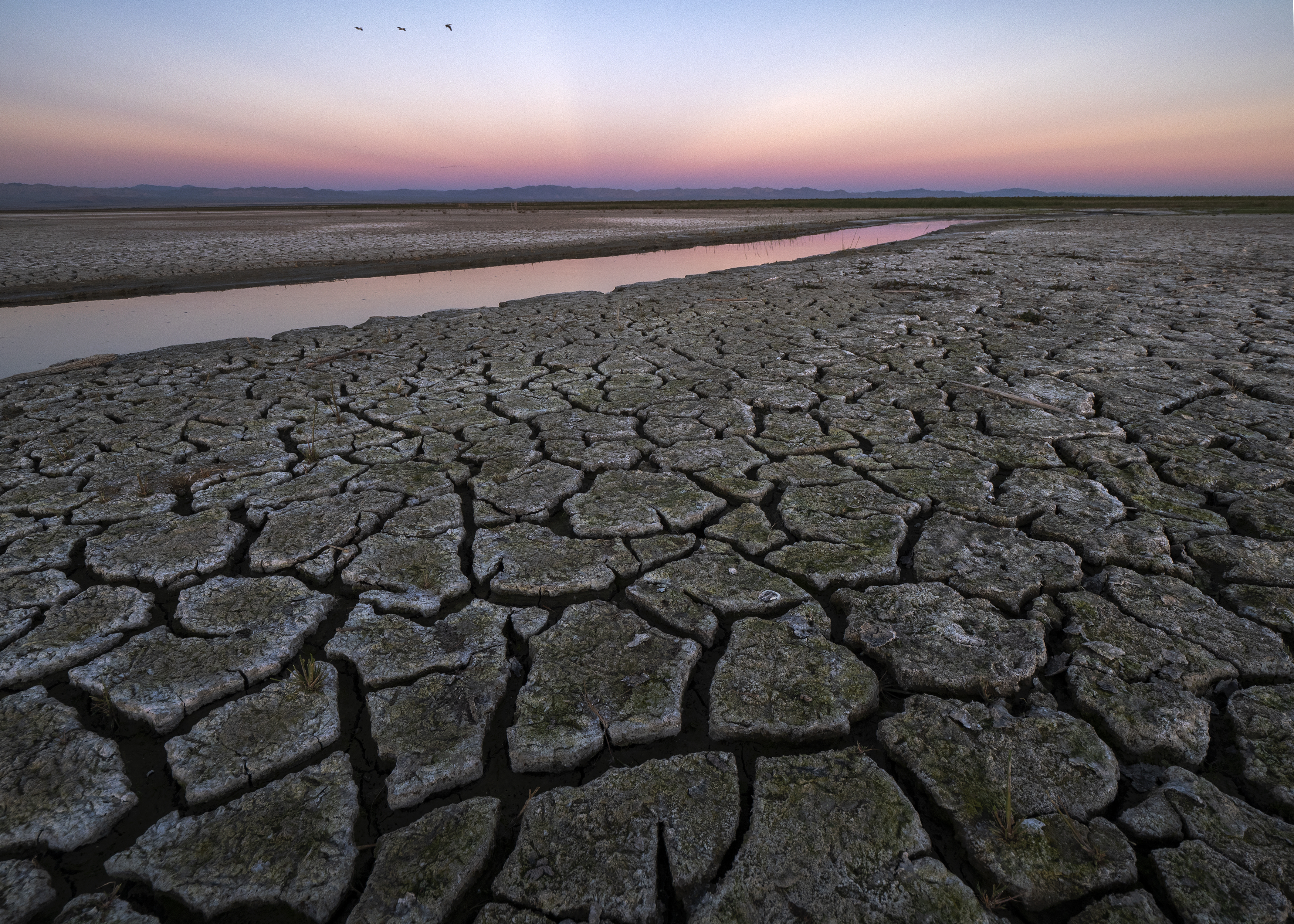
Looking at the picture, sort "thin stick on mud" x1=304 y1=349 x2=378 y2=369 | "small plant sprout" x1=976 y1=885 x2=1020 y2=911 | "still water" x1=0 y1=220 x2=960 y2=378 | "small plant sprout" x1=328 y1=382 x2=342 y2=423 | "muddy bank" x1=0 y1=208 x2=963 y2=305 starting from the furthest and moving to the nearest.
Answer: "muddy bank" x1=0 y1=208 x2=963 y2=305 < "still water" x1=0 y1=220 x2=960 y2=378 < "thin stick on mud" x1=304 y1=349 x2=378 y2=369 < "small plant sprout" x1=328 y1=382 x2=342 y2=423 < "small plant sprout" x1=976 y1=885 x2=1020 y2=911

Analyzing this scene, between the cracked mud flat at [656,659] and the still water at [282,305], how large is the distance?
8.78 feet

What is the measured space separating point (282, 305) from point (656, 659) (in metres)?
8.34

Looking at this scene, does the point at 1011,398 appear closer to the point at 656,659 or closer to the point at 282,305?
the point at 656,659

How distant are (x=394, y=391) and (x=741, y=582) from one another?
3.13m

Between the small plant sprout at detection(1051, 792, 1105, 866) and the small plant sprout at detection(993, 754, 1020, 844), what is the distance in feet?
0.29

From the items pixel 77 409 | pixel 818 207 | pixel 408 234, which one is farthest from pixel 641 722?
pixel 818 207

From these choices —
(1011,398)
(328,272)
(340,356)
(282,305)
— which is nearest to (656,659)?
(1011,398)

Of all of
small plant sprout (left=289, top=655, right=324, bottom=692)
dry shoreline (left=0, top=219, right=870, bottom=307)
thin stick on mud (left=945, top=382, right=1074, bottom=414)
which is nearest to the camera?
small plant sprout (left=289, top=655, right=324, bottom=692)

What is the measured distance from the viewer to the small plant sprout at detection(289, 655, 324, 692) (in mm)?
1634

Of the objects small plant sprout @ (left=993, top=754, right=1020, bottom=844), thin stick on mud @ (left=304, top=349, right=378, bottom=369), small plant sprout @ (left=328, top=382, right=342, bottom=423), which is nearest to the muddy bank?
thin stick on mud @ (left=304, top=349, right=378, bottom=369)

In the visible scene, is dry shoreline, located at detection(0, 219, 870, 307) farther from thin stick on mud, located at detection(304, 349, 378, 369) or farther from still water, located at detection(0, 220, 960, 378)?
thin stick on mud, located at detection(304, 349, 378, 369)

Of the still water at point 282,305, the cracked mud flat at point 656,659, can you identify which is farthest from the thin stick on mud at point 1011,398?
the still water at point 282,305

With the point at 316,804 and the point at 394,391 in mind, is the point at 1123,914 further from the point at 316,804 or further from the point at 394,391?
the point at 394,391

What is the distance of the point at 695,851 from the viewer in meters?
1.22
